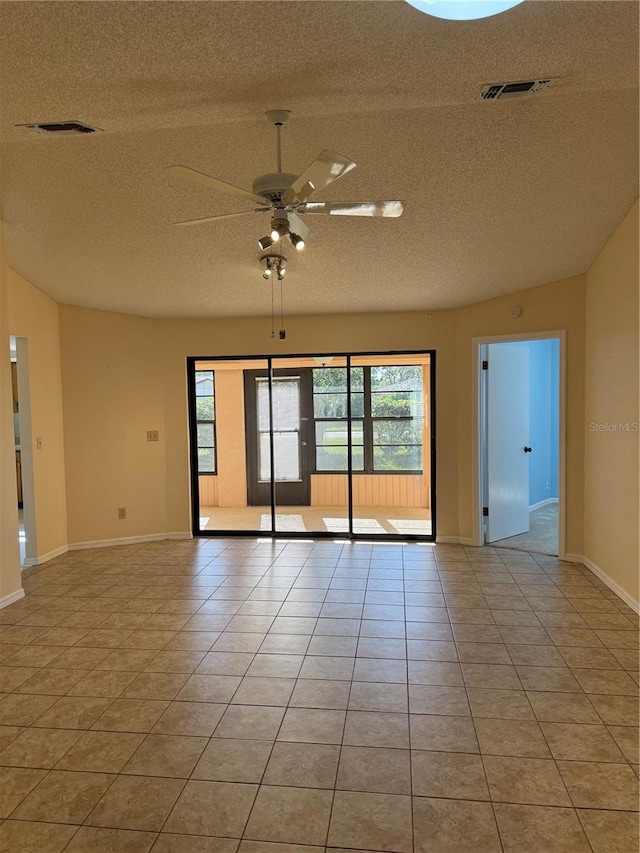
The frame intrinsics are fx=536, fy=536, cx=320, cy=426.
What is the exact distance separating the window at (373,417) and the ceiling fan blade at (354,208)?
3809 mm

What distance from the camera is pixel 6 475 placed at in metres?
4.04

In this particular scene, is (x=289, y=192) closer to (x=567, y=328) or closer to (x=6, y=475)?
(x=6, y=475)

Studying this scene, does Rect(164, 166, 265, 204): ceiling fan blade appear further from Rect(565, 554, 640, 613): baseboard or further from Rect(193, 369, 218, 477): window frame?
Rect(193, 369, 218, 477): window frame

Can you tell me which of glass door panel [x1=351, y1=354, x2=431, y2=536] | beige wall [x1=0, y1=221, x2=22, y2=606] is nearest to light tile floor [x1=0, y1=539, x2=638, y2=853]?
beige wall [x1=0, y1=221, x2=22, y2=606]

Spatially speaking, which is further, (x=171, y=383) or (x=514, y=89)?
(x=171, y=383)

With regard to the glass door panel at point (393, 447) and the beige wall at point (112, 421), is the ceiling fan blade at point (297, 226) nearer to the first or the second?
the glass door panel at point (393, 447)

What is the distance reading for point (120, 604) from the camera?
13.6 feet

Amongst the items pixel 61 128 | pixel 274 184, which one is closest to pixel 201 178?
pixel 274 184

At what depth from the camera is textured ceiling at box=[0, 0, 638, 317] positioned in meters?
1.89

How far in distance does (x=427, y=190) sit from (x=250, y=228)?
1.32 m

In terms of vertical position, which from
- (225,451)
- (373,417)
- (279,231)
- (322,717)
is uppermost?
(279,231)

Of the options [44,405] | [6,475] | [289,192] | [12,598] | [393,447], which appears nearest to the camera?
[289,192]

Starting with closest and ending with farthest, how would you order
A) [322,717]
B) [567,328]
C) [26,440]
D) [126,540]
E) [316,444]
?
[322,717] → [567,328] → [26,440] → [126,540] → [316,444]

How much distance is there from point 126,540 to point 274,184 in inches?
183
